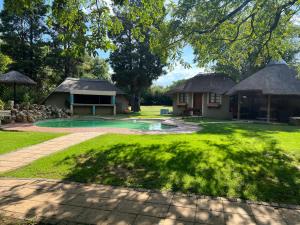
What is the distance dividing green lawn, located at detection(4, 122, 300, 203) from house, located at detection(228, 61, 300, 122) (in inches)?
439

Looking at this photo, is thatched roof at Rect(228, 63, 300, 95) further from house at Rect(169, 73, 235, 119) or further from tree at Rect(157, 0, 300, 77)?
tree at Rect(157, 0, 300, 77)

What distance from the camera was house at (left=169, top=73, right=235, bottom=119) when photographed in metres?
22.3

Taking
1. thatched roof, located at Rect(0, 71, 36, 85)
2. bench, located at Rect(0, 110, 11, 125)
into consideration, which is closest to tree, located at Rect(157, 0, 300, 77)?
bench, located at Rect(0, 110, 11, 125)

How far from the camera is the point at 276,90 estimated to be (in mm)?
17297

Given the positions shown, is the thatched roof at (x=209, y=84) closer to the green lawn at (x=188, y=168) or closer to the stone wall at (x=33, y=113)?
the stone wall at (x=33, y=113)

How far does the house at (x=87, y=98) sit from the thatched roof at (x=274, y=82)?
1141 centimetres

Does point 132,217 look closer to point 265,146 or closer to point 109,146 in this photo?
point 109,146

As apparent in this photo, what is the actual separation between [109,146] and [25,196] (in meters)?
3.63

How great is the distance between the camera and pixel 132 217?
3.31 m

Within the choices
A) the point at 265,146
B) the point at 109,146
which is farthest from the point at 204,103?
the point at 109,146

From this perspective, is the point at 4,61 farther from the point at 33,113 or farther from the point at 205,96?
the point at 205,96

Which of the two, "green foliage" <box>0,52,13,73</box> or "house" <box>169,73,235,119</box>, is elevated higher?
"green foliage" <box>0,52,13,73</box>

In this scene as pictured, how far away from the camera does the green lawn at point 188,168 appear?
4.48m

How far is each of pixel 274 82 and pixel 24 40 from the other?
26174mm
